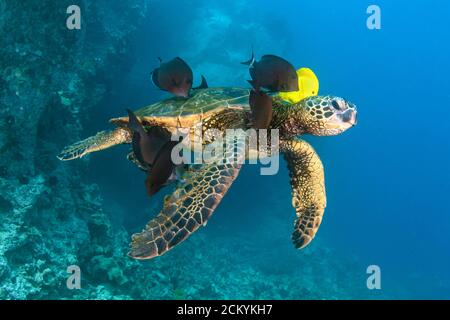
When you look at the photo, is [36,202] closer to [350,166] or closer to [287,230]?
[287,230]

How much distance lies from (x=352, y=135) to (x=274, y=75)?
2468 inches

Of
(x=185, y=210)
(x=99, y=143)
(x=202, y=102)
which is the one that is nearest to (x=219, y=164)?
(x=185, y=210)

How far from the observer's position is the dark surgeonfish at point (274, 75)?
3.57 metres

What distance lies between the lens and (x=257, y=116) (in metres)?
3.27

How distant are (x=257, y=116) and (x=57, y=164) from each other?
639 centimetres

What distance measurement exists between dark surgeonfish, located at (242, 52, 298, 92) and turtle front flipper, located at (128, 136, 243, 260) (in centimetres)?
93

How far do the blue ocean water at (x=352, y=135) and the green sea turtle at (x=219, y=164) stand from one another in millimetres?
10158

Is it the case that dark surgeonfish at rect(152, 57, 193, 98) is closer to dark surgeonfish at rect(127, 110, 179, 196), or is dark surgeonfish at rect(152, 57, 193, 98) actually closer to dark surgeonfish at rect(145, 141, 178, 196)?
dark surgeonfish at rect(127, 110, 179, 196)

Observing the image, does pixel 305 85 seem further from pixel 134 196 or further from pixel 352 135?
pixel 352 135

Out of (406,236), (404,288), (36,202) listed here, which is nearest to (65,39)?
(36,202)

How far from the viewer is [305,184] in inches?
173

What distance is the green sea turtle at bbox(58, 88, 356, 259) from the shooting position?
2.88m

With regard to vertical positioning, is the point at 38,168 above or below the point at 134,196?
above

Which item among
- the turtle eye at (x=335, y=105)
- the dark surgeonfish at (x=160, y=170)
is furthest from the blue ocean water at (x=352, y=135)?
the turtle eye at (x=335, y=105)
